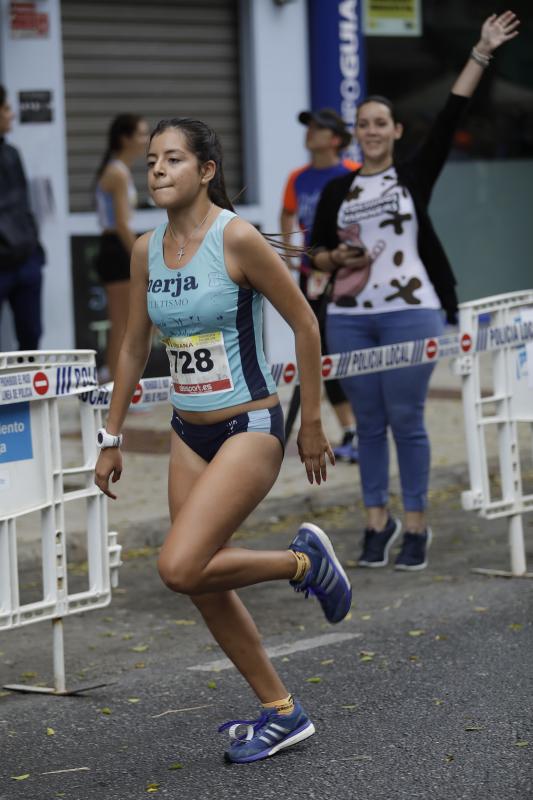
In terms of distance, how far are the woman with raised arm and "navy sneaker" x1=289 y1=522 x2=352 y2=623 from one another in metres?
0.01

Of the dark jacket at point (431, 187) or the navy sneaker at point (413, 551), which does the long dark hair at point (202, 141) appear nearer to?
the dark jacket at point (431, 187)

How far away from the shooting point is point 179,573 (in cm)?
452

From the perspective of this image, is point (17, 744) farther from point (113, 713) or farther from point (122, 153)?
point (122, 153)

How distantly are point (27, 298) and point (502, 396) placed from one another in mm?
4411

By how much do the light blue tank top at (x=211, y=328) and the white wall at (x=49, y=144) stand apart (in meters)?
7.85

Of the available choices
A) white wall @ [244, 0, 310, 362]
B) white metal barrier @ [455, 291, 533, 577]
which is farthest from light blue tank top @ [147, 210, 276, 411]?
white wall @ [244, 0, 310, 362]

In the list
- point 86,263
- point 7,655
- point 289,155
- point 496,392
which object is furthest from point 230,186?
point 7,655

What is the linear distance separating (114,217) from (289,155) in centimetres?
333

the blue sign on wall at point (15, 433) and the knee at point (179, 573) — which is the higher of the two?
the blue sign on wall at point (15, 433)

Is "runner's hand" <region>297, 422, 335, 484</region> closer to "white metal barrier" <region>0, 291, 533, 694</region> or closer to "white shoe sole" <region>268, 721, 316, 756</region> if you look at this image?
"white shoe sole" <region>268, 721, 316, 756</region>

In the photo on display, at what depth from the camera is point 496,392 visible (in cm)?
724

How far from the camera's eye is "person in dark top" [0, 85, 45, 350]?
33.5 ft

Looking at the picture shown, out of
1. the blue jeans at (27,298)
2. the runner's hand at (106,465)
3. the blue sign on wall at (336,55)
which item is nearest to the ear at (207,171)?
the runner's hand at (106,465)

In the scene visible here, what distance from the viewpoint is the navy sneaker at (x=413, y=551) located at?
743 cm
